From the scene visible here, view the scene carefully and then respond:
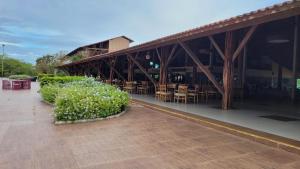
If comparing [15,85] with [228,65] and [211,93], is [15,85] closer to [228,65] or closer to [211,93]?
[211,93]

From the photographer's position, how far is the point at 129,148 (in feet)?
14.1

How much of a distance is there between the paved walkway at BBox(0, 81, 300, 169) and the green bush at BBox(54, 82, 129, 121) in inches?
16.8

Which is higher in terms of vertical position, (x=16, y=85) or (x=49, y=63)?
(x=49, y=63)

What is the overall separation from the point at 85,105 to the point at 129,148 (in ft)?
9.20

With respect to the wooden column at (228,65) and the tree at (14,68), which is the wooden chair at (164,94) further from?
the tree at (14,68)

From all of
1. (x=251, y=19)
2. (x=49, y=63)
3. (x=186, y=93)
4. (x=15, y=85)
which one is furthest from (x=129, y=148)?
(x=49, y=63)

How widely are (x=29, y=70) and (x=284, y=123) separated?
59.0 m

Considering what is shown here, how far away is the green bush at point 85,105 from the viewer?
6477 millimetres

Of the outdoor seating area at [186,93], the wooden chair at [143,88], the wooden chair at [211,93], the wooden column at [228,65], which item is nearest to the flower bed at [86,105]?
the outdoor seating area at [186,93]

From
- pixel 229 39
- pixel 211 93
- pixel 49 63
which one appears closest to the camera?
pixel 229 39

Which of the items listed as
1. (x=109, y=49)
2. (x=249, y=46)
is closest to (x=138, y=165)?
(x=249, y=46)

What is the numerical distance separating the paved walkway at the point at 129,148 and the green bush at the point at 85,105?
428 millimetres

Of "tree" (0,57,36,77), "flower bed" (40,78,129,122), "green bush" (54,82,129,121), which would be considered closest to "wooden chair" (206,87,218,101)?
"flower bed" (40,78,129,122)

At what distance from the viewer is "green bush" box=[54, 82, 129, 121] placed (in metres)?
6.48
